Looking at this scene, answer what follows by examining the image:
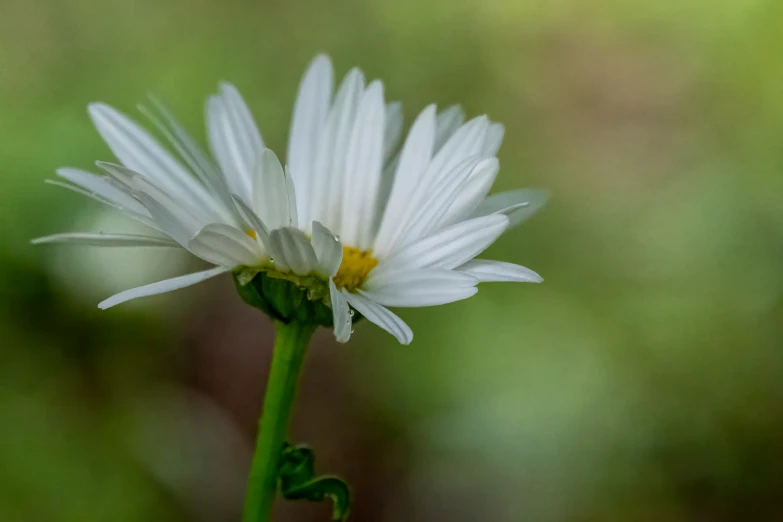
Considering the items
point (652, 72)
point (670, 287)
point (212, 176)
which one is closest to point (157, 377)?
point (212, 176)

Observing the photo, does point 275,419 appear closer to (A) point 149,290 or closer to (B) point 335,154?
(A) point 149,290

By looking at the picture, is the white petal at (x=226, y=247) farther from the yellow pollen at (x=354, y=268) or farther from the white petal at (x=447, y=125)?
the white petal at (x=447, y=125)

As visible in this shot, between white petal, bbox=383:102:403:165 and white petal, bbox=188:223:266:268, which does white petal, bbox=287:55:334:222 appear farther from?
white petal, bbox=188:223:266:268

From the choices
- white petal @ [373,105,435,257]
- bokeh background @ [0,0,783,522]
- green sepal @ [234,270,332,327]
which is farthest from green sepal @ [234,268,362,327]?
bokeh background @ [0,0,783,522]


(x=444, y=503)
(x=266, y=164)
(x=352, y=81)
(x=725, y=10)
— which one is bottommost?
(x=444, y=503)

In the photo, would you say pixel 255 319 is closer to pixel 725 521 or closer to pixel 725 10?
pixel 725 521

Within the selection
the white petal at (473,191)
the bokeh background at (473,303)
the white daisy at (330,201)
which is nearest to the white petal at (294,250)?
the white daisy at (330,201)

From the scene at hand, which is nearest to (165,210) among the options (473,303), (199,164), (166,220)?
(166,220)

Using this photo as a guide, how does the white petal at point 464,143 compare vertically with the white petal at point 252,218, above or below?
above
